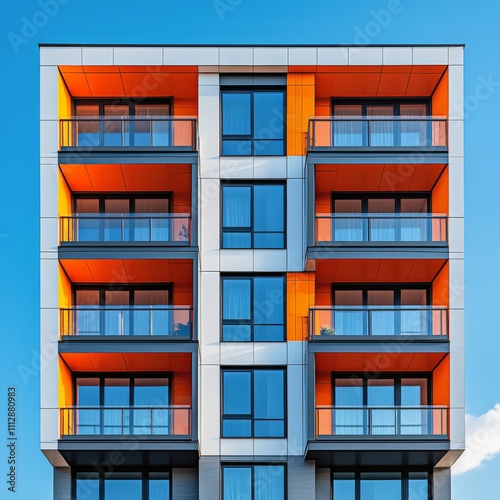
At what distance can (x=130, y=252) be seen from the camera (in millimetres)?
28844

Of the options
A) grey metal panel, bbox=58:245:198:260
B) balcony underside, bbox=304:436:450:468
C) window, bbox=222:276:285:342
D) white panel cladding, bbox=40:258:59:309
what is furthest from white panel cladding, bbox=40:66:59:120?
balcony underside, bbox=304:436:450:468

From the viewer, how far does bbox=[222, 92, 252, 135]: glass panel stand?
99.8 feet

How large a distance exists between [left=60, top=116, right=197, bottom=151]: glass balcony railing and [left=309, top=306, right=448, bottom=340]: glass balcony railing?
238 inches

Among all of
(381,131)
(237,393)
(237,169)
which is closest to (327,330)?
(237,393)

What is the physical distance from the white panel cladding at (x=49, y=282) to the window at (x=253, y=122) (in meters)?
5.85

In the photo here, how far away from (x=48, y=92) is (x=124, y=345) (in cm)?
760

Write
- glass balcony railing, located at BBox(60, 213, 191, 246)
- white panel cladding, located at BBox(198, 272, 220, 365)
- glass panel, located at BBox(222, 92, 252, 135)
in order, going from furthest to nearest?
glass panel, located at BBox(222, 92, 252, 135) → glass balcony railing, located at BBox(60, 213, 191, 246) → white panel cladding, located at BBox(198, 272, 220, 365)

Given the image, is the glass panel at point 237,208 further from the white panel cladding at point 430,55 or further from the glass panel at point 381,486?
the glass panel at point 381,486

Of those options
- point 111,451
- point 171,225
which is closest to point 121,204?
point 171,225

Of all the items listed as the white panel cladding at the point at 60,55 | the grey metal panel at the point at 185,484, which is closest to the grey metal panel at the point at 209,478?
the grey metal panel at the point at 185,484

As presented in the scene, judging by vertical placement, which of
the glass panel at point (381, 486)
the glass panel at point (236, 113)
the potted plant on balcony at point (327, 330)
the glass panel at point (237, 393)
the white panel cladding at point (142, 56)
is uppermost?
the white panel cladding at point (142, 56)

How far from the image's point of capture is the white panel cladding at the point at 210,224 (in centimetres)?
2962

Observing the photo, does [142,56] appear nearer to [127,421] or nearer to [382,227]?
[382,227]

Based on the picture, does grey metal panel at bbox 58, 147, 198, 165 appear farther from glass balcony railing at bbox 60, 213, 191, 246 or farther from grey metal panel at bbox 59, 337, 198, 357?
grey metal panel at bbox 59, 337, 198, 357
